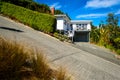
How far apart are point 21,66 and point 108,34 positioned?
40582 millimetres

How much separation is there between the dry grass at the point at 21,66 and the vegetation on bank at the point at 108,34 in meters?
35.2

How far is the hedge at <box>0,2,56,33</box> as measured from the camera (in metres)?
29.6

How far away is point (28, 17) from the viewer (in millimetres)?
30172

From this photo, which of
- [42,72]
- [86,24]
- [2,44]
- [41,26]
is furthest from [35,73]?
[86,24]

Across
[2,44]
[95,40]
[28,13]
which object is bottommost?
[95,40]

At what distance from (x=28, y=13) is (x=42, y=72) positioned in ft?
84.2

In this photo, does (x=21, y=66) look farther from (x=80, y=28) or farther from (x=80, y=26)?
(x=80, y=26)

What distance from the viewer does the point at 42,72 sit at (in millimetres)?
5699

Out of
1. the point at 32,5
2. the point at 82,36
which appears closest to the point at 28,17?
the point at 32,5

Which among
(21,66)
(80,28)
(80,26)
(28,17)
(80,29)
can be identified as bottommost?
(80,29)

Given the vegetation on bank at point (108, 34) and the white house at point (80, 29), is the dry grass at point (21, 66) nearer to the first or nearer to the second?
the vegetation on bank at point (108, 34)

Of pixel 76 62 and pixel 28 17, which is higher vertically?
pixel 28 17

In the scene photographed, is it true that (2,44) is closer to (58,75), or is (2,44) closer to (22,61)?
(22,61)

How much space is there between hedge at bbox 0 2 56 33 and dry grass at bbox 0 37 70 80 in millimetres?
23303
